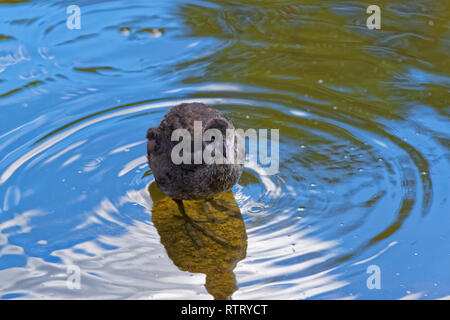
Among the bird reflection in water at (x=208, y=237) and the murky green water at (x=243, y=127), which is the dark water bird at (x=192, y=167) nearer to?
the bird reflection in water at (x=208, y=237)

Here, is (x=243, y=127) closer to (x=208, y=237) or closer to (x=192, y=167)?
(x=192, y=167)

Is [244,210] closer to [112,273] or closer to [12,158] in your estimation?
[112,273]

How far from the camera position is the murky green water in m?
4.61

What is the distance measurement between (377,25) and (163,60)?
289 cm

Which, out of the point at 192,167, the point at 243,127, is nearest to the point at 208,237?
the point at 192,167

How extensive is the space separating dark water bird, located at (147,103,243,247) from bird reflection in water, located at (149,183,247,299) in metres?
0.05

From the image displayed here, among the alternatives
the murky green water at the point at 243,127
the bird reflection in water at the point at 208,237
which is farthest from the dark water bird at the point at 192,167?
the murky green water at the point at 243,127

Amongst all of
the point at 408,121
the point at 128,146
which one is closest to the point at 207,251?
the point at 128,146

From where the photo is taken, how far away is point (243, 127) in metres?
6.27

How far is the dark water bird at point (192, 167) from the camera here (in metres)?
5.01

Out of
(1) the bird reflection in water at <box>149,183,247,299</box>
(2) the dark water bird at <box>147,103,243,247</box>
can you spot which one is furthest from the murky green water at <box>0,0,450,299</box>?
(2) the dark water bird at <box>147,103,243,247</box>

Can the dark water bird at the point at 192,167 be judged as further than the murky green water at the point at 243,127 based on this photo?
Yes

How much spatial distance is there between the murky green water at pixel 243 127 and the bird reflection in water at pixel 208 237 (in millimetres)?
20

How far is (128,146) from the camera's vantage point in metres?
6.02
